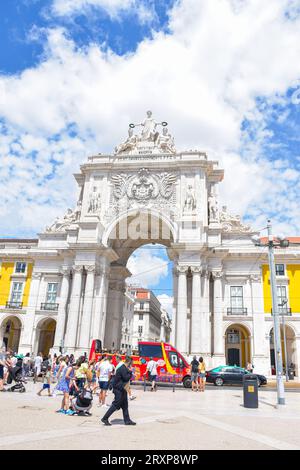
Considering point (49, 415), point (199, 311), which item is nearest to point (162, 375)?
point (199, 311)

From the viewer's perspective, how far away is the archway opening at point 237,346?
119 ft

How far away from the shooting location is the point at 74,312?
33.2 m

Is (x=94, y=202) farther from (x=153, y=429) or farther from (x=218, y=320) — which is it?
(x=153, y=429)

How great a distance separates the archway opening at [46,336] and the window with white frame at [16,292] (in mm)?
3824

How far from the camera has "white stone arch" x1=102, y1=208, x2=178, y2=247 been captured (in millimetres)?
35156

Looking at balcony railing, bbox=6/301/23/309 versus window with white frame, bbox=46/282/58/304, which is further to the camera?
balcony railing, bbox=6/301/23/309

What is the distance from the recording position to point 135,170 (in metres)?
38.0

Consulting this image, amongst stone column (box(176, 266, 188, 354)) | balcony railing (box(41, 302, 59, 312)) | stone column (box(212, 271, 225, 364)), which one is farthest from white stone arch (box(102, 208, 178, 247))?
balcony railing (box(41, 302, 59, 312))

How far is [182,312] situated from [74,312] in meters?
9.76

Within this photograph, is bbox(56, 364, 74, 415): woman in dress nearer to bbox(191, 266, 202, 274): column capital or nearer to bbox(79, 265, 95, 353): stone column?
bbox(79, 265, 95, 353): stone column

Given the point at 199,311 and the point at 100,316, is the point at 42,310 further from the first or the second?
the point at 199,311

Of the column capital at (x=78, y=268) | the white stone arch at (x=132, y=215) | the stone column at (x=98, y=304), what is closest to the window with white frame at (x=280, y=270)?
the white stone arch at (x=132, y=215)

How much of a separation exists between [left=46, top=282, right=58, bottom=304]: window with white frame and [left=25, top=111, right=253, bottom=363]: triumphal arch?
92 cm
